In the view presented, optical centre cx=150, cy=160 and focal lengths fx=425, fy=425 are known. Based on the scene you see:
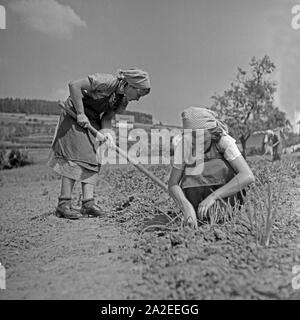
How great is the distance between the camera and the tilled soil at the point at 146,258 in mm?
1223

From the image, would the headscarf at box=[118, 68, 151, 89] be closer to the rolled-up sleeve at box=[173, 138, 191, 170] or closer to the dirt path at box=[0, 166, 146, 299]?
the rolled-up sleeve at box=[173, 138, 191, 170]

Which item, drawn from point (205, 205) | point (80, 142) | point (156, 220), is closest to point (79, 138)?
point (80, 142)

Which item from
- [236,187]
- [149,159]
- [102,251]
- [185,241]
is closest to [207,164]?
[236,187]

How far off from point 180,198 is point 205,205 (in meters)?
0.11

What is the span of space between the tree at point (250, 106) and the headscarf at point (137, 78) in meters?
2.74

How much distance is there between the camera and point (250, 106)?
4883 millimetres

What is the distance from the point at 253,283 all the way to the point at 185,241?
0.35 m

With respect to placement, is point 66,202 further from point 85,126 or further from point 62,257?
point 62,257

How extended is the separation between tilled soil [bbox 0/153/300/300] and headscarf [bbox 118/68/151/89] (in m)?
0.64

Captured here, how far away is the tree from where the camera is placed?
472 centimetres

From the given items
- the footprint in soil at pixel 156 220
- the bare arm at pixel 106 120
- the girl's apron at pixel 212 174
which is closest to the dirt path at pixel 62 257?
the footprint in soil at pixel 156 220

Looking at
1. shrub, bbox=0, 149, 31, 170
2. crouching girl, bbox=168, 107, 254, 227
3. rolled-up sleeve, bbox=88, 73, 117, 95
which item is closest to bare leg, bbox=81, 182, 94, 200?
rolled-up sleeve, bbox=88, 73, 117, 95

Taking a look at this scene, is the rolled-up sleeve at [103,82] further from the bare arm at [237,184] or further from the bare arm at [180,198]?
the bare arm at [237,184]

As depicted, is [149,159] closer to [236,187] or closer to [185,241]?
[236,187]
